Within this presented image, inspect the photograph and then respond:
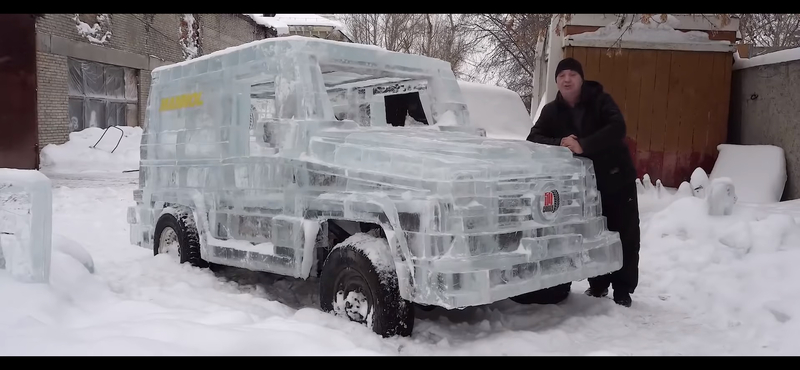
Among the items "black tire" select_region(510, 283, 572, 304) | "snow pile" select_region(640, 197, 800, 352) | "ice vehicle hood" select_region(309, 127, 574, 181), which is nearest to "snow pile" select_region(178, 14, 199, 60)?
"snow pile" select_region(640, 197, 800, 352)

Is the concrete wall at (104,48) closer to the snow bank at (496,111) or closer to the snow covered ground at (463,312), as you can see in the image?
the snow bank at (496,111)

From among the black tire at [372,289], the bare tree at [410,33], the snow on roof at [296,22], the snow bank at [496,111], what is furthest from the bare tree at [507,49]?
the black tire at [372,289]

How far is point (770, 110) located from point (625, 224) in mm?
5362

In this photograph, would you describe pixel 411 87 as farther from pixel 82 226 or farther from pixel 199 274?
pixel 82 226

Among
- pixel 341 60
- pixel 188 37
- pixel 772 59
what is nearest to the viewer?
pixel 341 60

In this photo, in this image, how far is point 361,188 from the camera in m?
3.96

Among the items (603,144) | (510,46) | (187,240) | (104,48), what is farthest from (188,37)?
(603,144)

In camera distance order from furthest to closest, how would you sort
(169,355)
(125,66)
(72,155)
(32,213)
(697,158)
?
(125,66) < (72,155) < (697,158) < (32,213) < (169,355)

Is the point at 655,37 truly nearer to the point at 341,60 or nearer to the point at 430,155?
the point at 341,60

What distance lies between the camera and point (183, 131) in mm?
5785

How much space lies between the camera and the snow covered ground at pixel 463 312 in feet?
10.4

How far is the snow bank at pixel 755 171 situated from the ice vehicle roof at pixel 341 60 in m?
4.97
